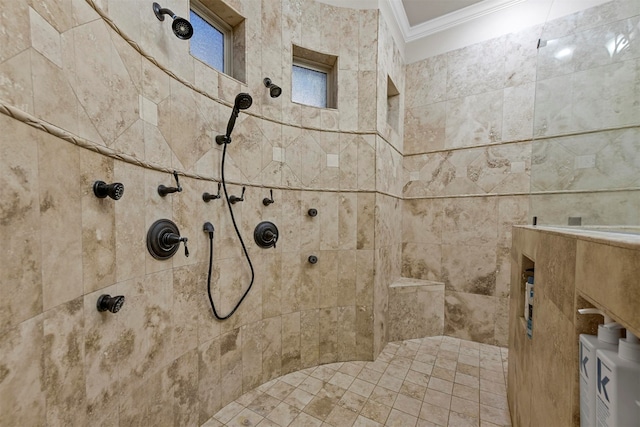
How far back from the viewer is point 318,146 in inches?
85.6

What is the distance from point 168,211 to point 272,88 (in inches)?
44.6

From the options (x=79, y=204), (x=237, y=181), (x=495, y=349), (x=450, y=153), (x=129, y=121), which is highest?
(x=450, y=153)

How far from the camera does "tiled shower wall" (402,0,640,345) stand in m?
1.43

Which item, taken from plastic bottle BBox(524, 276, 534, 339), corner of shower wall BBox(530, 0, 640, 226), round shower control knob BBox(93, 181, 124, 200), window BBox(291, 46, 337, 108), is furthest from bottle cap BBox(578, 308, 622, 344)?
window BBox(291, 46, 337, 108)

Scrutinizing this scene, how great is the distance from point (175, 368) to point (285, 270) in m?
0.94

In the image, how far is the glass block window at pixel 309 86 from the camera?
227 cm

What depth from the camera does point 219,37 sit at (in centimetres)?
183

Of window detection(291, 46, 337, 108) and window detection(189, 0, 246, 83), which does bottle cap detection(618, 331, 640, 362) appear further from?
window detection(291, 46, 337, 108)

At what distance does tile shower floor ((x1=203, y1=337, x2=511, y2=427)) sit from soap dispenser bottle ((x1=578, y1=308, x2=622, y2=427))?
4.54ft

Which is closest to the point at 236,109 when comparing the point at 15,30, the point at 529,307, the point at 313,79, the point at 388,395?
the point at 15,30

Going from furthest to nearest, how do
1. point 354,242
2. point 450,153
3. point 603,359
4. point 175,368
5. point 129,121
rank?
1. point 450,153
2. point 354,242
3. point 175,368
4. point 129,121
5. point 603,359

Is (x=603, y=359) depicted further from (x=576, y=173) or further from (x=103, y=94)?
(x=103, y=94)

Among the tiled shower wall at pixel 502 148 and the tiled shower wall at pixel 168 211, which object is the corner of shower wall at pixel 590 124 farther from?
the tiled shower wall at pixel 168 211

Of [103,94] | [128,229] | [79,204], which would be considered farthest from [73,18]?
[128,229]
